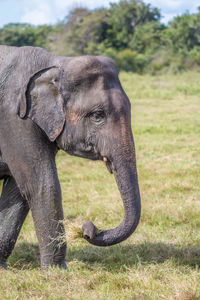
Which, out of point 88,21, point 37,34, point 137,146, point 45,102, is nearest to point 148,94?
point 137,146

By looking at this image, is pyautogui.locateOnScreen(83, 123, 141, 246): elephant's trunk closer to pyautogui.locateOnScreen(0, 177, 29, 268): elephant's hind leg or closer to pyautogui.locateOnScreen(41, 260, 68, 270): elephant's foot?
pyautogui.locateOnScreen(41, 260, 68, 270): elephant's foot

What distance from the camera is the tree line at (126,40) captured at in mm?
34688

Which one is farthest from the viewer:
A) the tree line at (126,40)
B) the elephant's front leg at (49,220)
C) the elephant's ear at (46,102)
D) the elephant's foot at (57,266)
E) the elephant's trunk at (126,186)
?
the tree line at (126,40)

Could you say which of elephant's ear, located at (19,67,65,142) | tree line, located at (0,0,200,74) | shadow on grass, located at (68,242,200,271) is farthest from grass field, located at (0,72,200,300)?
tree line, located at (0,0,200,74)

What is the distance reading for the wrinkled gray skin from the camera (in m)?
3.12

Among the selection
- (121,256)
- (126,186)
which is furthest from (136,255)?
(126,186)

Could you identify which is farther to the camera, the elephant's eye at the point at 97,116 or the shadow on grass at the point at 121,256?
the shadow on grass at the point at 121,256

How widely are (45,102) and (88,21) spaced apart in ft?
123

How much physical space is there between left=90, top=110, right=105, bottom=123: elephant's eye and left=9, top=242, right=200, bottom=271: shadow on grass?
1.18 metres

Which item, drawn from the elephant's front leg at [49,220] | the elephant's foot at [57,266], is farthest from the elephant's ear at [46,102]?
the elephant's foot at [57,266]

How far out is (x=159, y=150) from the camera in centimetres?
903

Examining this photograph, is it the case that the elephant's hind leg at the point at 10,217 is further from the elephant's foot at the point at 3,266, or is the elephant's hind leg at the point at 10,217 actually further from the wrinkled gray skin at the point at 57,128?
the wrinkled gray skin at the point at 57,128

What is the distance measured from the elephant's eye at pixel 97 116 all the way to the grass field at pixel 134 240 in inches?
29.9

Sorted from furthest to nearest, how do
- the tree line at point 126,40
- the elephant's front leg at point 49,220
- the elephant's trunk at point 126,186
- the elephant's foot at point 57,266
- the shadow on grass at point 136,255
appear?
the tree line at point 126,40
the shadow on grass at point 136,255
the elephant's foot at point 57,266
the elephant's front leg at point 49,220
the elephant's trunk at point 126,186
